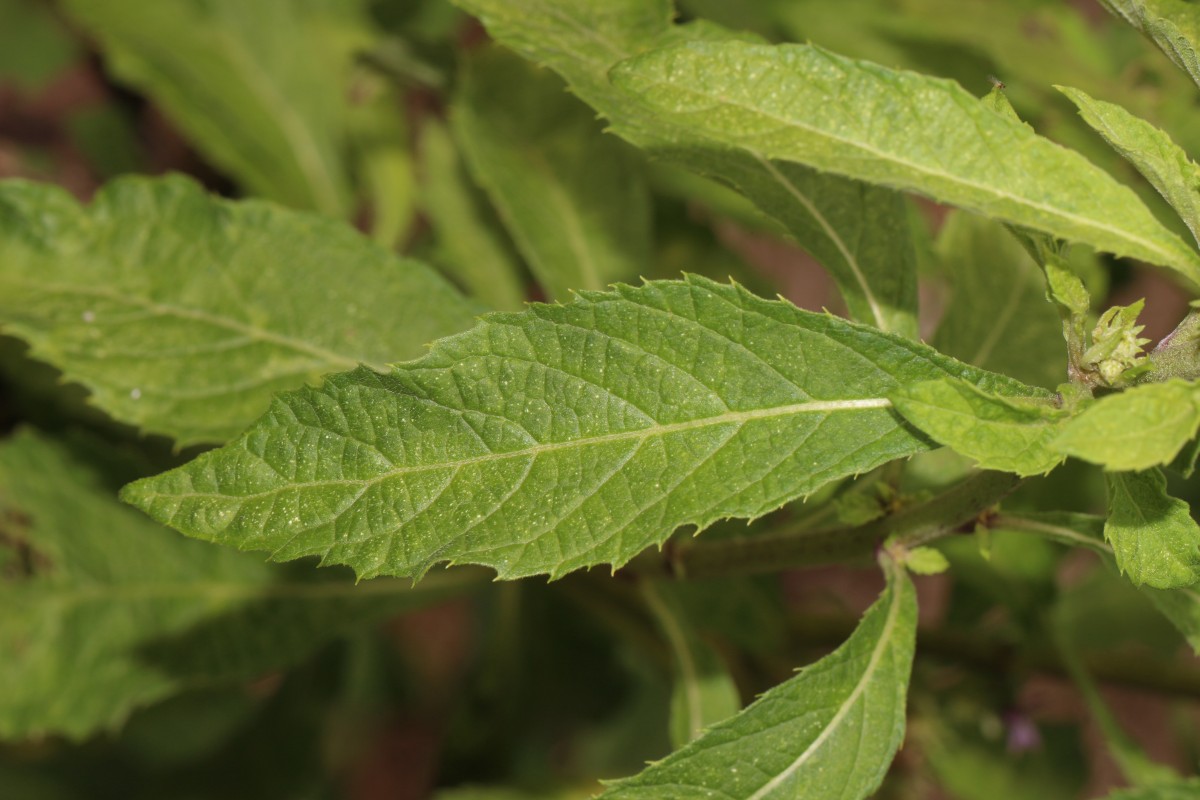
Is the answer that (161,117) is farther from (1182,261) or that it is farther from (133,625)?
(1182,261)

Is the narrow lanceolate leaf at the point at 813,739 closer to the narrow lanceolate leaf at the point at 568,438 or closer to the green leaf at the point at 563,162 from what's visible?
the narrow lanceolate leaf at the point at 568,438

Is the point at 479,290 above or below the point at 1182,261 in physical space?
below

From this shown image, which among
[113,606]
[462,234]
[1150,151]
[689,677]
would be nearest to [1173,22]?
[1150,151]

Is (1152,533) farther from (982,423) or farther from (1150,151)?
(1150,151)

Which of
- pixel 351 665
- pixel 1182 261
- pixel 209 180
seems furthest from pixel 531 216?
pixel 351 665

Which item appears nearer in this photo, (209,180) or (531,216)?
(531,216)

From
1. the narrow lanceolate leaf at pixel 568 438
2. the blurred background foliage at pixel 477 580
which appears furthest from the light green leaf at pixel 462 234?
the narrow lanceolate leaf at pixel 568 438

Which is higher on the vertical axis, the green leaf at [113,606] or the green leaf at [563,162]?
the green leaf at [563,162]

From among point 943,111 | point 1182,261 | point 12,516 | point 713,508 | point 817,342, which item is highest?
point 943,111
